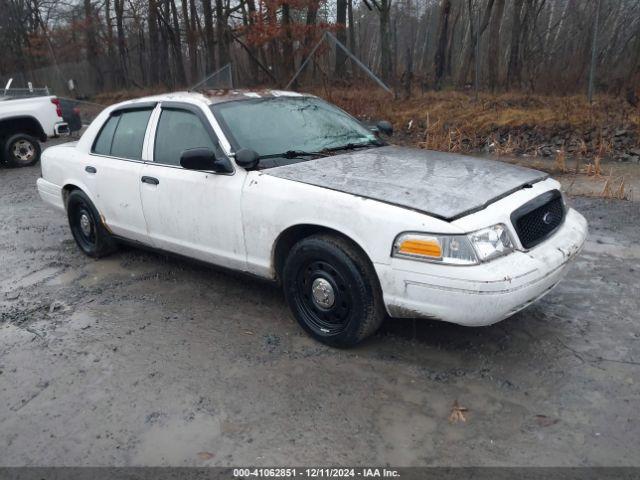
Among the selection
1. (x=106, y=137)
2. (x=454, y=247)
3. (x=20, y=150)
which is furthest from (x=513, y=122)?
(x=20, y=150)

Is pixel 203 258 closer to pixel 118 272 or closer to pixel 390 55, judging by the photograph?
pixel 118 272

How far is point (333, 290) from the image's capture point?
3623 millimetres

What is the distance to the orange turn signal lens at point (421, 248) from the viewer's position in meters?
3.13

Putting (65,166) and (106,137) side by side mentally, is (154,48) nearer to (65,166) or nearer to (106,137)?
(65,166)

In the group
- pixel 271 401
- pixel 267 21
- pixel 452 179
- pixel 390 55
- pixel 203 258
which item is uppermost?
pixel 267 21

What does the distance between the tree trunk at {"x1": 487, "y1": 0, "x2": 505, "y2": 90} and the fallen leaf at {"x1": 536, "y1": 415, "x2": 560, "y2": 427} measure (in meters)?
11.7

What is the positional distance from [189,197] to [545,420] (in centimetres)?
285

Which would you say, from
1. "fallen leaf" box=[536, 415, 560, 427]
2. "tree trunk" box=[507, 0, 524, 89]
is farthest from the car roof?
"tree trunk" box=[507, 0, 524, 89]

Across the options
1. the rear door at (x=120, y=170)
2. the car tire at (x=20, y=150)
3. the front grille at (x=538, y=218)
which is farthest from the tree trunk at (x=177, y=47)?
the front grille at (x=538, y=218)

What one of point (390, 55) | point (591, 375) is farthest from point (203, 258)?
point (390, 55)

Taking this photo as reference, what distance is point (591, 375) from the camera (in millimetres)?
3316

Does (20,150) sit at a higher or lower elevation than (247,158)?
lower

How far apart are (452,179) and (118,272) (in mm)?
3352

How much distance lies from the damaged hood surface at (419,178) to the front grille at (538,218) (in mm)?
155
